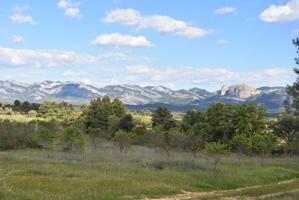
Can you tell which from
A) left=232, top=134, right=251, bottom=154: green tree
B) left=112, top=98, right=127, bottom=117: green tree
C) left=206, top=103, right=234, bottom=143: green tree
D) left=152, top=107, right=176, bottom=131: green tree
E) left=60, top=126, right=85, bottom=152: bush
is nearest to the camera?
left=60, top=126, right=85, bottom=152: bush

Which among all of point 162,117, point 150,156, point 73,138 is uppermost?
point 162,117

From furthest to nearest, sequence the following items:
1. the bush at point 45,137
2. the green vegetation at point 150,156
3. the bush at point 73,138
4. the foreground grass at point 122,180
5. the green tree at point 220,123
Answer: the green tree at point 220,123, the bush at point 45,137, the bush at point 73,138, the green vegetation at point 150,156, the foreground grass at point 122,180

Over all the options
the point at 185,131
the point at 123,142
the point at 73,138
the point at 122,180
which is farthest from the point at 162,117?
the point at 122,180

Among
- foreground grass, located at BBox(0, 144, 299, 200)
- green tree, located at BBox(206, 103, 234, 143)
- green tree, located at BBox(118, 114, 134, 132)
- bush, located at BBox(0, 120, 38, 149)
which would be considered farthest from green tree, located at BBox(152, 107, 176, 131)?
foreground grass, located at BBox(0, 144, 299, 200)

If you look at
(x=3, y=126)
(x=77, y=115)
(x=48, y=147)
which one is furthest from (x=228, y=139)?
(x=77, y=115)

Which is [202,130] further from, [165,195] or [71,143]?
[165,195]

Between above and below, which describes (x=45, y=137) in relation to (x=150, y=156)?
above

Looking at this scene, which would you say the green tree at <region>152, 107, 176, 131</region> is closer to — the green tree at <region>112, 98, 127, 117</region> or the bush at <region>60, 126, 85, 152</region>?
the green tree at <region>112, 98, 127, 117</region>

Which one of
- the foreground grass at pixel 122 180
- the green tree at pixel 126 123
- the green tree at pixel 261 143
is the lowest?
the foreground grass at pixel 122 180

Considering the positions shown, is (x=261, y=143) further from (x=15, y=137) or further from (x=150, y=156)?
(x=15, y=137)

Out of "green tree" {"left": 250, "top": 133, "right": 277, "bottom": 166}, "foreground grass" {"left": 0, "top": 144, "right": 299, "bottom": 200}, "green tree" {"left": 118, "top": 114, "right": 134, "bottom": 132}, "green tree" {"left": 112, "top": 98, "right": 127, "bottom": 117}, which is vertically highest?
"green tree" {"left": 112, "top": 98, "right": 127, "bottom": 117}

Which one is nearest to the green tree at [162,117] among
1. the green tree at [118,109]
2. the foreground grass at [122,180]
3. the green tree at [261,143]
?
the green tree at [118,109]

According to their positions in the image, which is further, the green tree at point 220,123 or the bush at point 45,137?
the green tree at point 220,123

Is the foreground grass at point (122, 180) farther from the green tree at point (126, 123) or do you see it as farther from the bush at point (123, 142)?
the green tree at point (126, 123)
